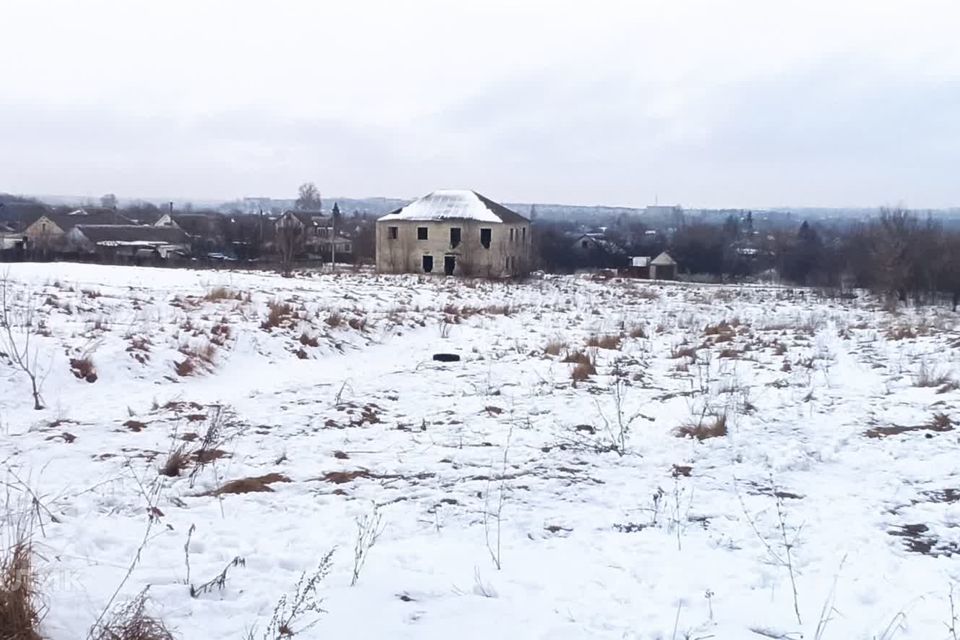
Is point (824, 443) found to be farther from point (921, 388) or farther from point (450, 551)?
point (450, 551)

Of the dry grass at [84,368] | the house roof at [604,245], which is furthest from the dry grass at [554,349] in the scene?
the house roof at [604,245]

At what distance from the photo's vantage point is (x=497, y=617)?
12.9 feet

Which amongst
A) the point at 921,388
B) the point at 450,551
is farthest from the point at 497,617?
the point at 921,388

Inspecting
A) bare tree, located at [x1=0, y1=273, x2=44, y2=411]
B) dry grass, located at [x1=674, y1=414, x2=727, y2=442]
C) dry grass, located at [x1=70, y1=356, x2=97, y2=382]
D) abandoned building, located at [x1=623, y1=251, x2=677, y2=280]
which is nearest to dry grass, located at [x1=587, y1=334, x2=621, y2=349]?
dry grass, located at [x1=674, y1=414, x2=727, y2=442]

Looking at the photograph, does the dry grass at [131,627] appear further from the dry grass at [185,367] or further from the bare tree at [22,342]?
the dry grass at [185,367]

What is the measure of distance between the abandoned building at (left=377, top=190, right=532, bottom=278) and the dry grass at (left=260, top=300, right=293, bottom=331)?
A: 27336 mm

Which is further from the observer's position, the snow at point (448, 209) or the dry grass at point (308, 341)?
the snow at point (448, 209)

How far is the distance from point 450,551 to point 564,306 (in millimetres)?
20790

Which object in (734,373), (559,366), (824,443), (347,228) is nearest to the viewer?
(824,443)

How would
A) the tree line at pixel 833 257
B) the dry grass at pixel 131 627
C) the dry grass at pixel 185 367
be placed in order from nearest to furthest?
the dry grass at pixel 131 627
the dry grass at pixel 185 367
the tree line at pixel 833 257

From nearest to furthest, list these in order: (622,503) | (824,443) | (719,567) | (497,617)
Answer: (497,617)
(719,567)
(622,503)
(824,443)

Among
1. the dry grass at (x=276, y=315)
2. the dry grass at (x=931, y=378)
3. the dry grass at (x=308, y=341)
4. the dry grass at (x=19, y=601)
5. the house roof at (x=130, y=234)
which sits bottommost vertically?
the dry grass at (x=931, y=378)

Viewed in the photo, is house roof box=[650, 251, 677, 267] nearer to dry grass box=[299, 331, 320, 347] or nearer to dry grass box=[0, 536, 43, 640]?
dry grass box=[299, 331, 320, 347]

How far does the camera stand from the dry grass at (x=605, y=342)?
48.6 feet
